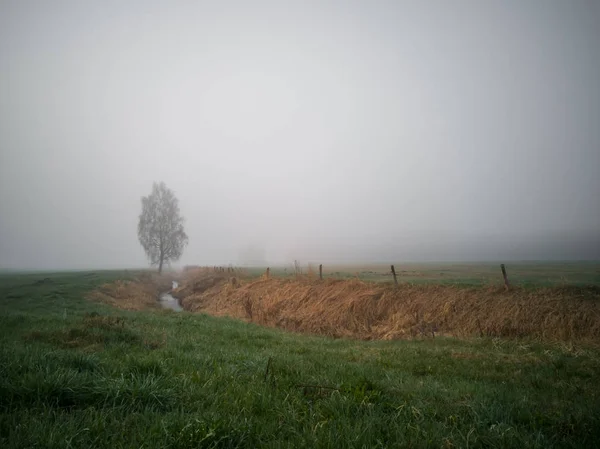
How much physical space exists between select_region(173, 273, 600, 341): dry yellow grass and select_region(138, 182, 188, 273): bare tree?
33613mm

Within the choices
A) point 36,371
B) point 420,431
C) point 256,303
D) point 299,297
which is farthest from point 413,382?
point 256,303

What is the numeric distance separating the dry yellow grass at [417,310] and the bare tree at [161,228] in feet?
110

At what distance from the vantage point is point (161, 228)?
182ft

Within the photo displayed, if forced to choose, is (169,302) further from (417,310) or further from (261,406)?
(261,406)

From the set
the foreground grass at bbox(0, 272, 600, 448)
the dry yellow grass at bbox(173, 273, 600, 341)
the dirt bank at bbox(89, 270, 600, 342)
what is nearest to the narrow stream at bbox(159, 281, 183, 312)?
the dirt bank at bbox(89, 270, 600, 342)

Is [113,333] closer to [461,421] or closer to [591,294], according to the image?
[461,421]

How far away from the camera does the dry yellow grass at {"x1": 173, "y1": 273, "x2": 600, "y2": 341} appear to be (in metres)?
13.6

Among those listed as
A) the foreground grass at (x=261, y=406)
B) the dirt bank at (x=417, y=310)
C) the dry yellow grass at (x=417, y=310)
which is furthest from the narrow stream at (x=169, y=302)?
the foreground grass at (x=261, y=406)

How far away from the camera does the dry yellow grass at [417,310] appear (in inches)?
535

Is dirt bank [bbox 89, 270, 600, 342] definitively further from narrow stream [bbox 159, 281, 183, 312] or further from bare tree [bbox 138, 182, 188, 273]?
bare tree [bbox 138, 182, 188, 273]

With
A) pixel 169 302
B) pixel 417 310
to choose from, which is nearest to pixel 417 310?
pixel 417 310

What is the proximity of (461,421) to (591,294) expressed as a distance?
16004 mm

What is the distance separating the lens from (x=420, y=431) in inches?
133

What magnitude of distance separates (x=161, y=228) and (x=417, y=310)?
166 ft
